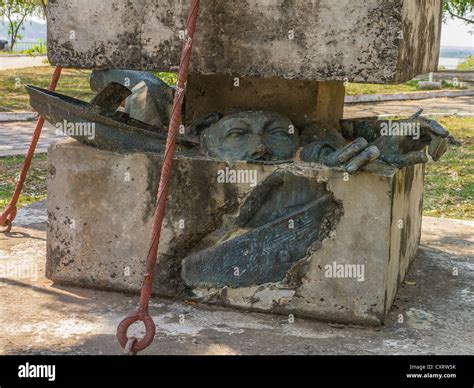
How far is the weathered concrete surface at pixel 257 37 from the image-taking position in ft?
12.2

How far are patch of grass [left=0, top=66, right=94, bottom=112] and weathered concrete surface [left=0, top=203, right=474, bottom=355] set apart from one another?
31.9ft

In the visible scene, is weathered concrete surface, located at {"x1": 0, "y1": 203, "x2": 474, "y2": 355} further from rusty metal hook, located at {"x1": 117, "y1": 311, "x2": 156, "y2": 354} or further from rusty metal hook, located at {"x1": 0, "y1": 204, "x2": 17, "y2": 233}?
rusty metal hook, located at {"x1": 0, "y1": 204, "x2": 17, "y2": 233}

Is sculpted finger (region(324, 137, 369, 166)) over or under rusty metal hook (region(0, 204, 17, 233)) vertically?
over

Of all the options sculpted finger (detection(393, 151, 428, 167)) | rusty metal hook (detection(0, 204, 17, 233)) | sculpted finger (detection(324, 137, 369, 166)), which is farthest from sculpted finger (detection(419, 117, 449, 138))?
rusty metal hook (detection(0, 204, 17, 233))

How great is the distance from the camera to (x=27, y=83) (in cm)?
1609

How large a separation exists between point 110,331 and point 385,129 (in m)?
1.80

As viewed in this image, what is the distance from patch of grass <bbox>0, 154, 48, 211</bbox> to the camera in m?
6.95

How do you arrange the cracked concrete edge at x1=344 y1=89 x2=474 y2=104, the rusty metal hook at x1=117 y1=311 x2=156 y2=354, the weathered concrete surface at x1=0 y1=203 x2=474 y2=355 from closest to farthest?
1. the rusty metal hook at x1=117 y1=311 x2=156 y2=354
2. the weathered concrete surface at x1=0 y1=203 x2=474 y2=355
3. the cracked concrete edge at x1=344 y1=89 x2=474 y2=104

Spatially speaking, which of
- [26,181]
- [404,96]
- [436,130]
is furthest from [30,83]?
[436,130]

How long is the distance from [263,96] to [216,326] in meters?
1.30

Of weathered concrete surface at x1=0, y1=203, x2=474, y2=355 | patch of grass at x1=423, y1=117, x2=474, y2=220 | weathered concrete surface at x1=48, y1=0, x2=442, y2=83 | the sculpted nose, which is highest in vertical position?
weathered concrete surface at x1=48, y1=0, x2=442, y2=83

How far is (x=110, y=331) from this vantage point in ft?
12.1
